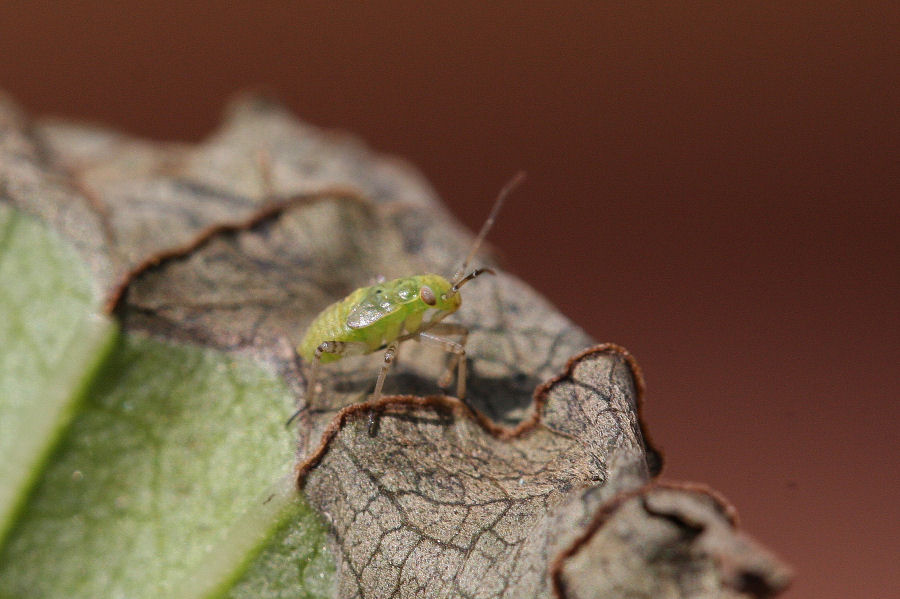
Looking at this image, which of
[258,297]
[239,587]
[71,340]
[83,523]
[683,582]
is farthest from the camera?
[258,297]

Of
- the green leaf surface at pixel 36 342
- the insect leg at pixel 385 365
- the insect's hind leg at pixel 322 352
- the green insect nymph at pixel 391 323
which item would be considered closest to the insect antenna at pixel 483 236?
the green insect nymph at pixel 391 323

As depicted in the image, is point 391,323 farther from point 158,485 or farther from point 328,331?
point 158,485

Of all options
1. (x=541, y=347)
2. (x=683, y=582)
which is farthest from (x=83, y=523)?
(x=683, y=582)

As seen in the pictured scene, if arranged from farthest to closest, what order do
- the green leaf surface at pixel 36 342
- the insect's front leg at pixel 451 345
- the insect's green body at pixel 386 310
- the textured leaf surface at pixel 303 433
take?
the insect's green body at pixel 386 310 < the insect's front leg at pixel 451 345 < the green leaf surface at pixel 36 342 < the textured leaf surface at pixel 303 433

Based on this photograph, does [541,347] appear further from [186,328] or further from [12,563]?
[12,563]

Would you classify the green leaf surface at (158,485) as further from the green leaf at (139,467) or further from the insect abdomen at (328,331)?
the insect abdomen at (328,331)

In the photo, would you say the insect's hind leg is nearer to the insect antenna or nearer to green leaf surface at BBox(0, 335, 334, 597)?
green leaf surface at BBox(0, 335, 334, 597)

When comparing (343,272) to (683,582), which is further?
(343,272)
